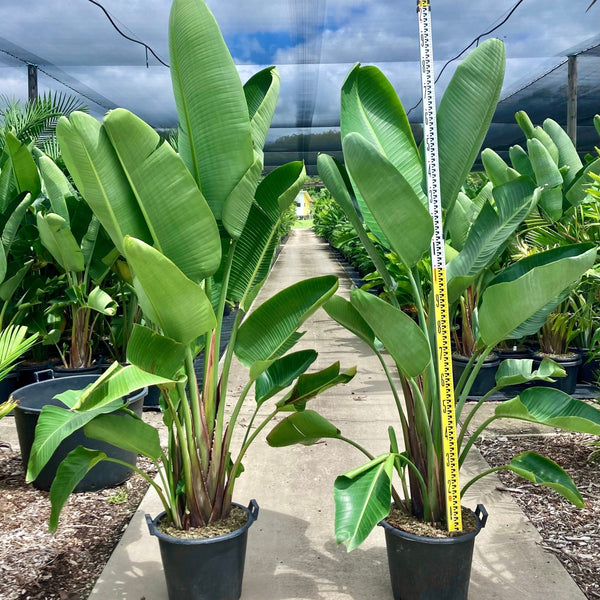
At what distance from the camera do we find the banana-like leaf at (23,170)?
4272 millimetres

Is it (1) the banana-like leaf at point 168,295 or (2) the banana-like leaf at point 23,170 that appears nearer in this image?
(1) the banana-like leaf at point 168,295

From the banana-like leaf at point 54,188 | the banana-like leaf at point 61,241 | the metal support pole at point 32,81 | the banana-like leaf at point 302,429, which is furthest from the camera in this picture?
the metal support pole at point 32,81

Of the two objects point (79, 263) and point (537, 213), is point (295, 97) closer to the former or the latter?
point (537, 213)

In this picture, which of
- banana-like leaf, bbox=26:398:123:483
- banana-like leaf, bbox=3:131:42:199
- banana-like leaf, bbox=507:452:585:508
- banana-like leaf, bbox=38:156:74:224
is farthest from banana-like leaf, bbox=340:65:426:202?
banana-like leaf, bbox=3:131:42:199

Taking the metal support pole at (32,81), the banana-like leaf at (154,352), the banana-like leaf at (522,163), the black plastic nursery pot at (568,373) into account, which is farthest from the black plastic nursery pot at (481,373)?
the metal support pole at (32,81)

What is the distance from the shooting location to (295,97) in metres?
12.9

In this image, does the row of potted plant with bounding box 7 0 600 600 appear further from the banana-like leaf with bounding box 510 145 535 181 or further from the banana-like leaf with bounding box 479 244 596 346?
the banana-like leaf with bounding box 510 145 535 181

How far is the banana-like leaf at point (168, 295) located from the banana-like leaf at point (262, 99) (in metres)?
0.76

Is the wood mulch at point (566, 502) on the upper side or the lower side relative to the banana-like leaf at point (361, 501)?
lower

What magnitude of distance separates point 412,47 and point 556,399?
8.72 meters

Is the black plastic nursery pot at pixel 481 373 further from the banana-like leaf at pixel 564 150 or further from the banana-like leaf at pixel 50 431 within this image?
the banana-like leaf at pixel 50 431

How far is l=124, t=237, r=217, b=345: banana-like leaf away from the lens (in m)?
1.81

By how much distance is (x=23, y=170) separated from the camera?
4383 mm

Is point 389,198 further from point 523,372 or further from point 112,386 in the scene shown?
point 112,386
